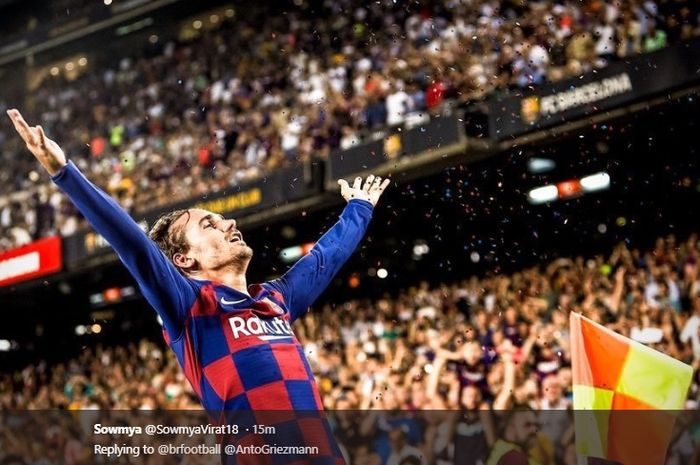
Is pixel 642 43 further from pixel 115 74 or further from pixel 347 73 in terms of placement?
pixel 115 74

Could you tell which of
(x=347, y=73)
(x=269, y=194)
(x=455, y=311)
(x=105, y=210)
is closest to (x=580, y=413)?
(x=105, y=210)

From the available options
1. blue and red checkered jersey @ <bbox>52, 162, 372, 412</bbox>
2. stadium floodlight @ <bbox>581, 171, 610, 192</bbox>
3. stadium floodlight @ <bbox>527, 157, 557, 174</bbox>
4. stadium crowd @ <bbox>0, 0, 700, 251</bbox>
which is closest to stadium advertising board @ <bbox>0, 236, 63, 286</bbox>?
stadium crowd @ <bbox>0, 0, 700, 251</bbox>

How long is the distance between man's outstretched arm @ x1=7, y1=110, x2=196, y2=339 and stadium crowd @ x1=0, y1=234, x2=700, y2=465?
2.99 meters

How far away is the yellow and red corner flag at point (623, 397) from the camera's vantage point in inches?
174

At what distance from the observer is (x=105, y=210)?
357cm

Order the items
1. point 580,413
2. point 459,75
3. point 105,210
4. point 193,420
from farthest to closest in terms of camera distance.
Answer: point 459,75, point 193,420, point 580,413, point 105,210

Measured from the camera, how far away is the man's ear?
4.14 meters

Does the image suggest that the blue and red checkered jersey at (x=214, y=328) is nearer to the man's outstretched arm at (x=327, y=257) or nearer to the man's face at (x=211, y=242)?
the man's face at (x=211, y=242)

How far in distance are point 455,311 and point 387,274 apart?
3829 millimetres

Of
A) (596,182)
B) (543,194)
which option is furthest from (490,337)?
(596,182)

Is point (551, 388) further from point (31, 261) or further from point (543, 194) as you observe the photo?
point (31, 261)

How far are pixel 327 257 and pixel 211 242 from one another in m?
0.63

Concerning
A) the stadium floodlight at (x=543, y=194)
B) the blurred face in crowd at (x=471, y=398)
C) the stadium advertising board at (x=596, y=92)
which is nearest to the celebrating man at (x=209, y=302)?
the blurred face in crowd at (x=471, y=398)

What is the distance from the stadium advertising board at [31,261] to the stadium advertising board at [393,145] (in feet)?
19.5
